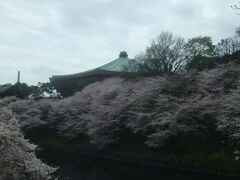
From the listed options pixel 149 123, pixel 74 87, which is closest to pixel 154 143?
pixel 149 123

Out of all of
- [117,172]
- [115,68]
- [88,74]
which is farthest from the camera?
[115,68]

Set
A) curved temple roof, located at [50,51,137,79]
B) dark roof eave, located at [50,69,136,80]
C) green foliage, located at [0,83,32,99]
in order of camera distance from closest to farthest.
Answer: green foliage, located at [0,83,32,99]
dark roof eave, located at [50,69,136,80]
curved temple roof, located at [50,51,137,79]

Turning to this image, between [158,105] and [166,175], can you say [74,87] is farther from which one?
[166,175]

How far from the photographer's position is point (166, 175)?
64.8ft

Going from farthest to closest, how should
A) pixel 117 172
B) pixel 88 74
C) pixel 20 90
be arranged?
pixel 88 74 → pixel 20 90 → pixel 117 172

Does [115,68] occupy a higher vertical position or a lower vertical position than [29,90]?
higher

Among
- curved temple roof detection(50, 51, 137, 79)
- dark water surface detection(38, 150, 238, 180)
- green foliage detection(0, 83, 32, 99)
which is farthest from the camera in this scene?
curved temple roof detection(50, 51, 137, 79)

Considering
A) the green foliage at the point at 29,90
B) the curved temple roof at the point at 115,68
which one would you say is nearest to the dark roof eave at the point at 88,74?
the curved temple roof at the point at 115,68

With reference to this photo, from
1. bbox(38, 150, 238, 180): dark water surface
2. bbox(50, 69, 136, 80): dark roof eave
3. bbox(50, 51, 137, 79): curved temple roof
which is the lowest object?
bbox(38, 150, 238, 180): dark water surface

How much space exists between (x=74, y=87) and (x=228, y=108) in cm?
2837

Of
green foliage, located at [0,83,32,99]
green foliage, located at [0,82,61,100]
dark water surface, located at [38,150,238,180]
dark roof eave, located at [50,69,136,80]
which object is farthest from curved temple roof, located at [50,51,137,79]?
dark water surface, located at [38,150,238,180]

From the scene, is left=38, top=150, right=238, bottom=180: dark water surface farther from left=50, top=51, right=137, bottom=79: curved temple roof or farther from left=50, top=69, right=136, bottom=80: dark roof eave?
left=50, top=51, right=137, bottom=79: curved temple roof

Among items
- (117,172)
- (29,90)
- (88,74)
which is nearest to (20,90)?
(29,90)

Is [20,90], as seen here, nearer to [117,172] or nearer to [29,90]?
[29,90]
